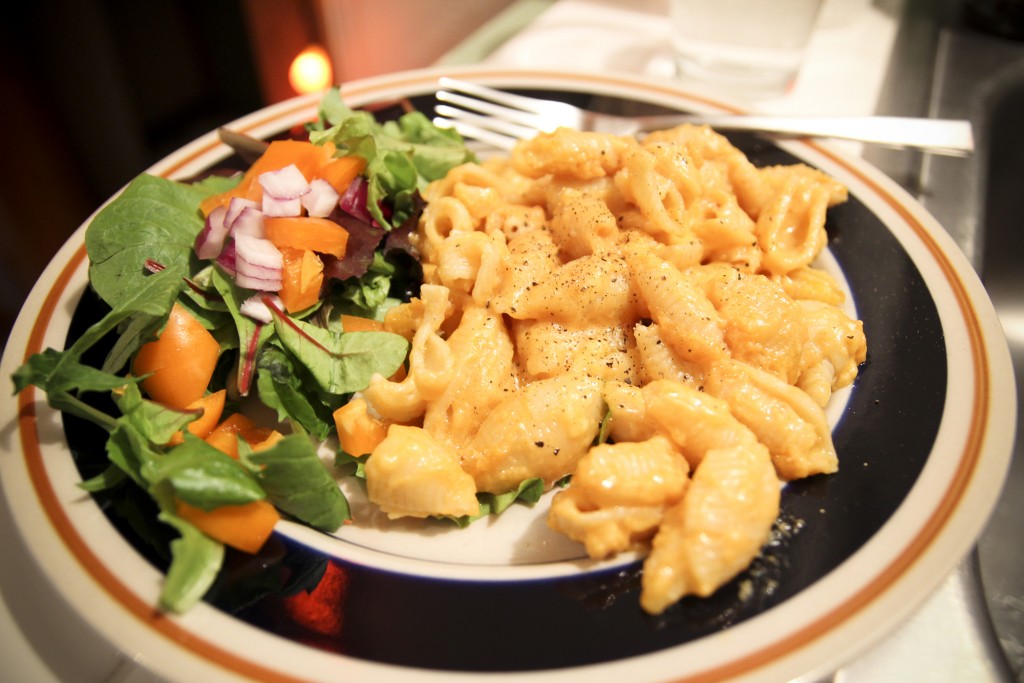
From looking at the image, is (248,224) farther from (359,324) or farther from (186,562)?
(186,562)

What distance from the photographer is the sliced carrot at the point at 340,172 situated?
6.33 ft

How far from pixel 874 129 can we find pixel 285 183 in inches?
70.9

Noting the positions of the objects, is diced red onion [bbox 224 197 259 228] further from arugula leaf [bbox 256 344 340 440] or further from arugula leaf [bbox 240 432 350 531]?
arugula leaf [bbox 240 432 350 531]

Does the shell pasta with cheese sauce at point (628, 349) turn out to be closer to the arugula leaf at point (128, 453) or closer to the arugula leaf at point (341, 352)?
the arugula leaf at point (341, 352)

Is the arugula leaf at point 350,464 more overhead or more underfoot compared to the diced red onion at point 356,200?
more underfoot

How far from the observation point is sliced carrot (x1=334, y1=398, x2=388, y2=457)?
1.58m

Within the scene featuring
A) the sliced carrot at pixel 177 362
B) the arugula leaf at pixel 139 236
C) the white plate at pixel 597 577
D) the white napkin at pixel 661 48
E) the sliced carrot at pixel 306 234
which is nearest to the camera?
A: the white plate at pixel 597 577

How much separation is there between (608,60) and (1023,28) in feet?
6.99

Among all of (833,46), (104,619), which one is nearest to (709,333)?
(104,619)

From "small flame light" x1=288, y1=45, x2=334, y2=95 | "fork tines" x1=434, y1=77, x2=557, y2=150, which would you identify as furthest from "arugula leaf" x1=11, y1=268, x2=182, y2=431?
"small flame light" x1=288, y1=45, x2=334, y2=95

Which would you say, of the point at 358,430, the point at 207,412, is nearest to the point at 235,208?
the point at 207,412

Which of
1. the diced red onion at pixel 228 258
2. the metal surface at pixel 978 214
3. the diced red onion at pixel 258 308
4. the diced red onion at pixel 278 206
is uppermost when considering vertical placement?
the diced red onion at pixel 278 206

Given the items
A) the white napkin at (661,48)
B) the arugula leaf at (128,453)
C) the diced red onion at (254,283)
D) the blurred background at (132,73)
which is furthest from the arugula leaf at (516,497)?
the blurred background at (132,73)

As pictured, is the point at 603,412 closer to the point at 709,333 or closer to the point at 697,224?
the point at 709,333
